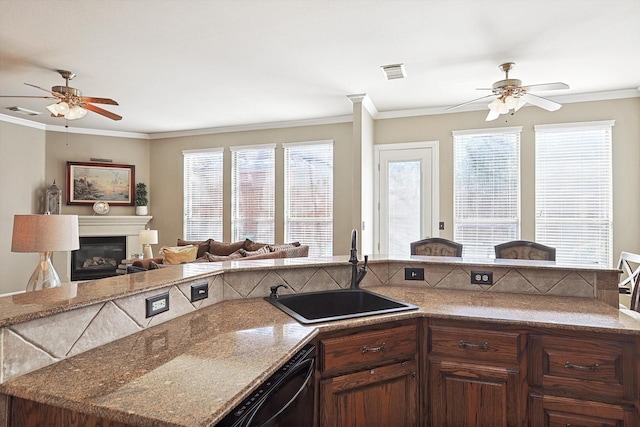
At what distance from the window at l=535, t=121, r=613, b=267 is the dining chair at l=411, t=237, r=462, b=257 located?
1739 mm

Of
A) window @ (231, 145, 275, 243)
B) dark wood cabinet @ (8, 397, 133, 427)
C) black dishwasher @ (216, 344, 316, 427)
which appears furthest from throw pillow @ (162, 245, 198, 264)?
dark wood cabinet @ (8, 397, 133, 427)

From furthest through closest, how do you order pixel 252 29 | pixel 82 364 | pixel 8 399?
pixel 252 29, pixel 82 364, pixel 8 399

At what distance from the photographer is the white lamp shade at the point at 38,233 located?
265 cm

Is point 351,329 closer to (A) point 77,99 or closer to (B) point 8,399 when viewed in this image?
(B) point 8,399

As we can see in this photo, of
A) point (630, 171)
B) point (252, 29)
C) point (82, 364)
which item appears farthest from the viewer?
point (630, 171)

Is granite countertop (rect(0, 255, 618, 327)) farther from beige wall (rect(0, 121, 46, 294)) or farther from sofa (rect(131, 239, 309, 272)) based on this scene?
beige wall (rect(0, 121, 46, 294))

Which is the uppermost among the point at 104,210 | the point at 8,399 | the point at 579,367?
the point at 104,210

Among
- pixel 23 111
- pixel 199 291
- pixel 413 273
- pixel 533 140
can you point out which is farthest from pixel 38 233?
pixel 533 140

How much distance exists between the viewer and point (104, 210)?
21.8 feet

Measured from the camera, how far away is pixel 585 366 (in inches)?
61.9

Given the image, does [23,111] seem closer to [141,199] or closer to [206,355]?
[141,199]

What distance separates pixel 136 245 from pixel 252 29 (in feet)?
16.9

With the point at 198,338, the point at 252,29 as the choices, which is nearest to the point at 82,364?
the point at 198,338

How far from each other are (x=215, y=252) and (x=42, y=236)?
339cm
